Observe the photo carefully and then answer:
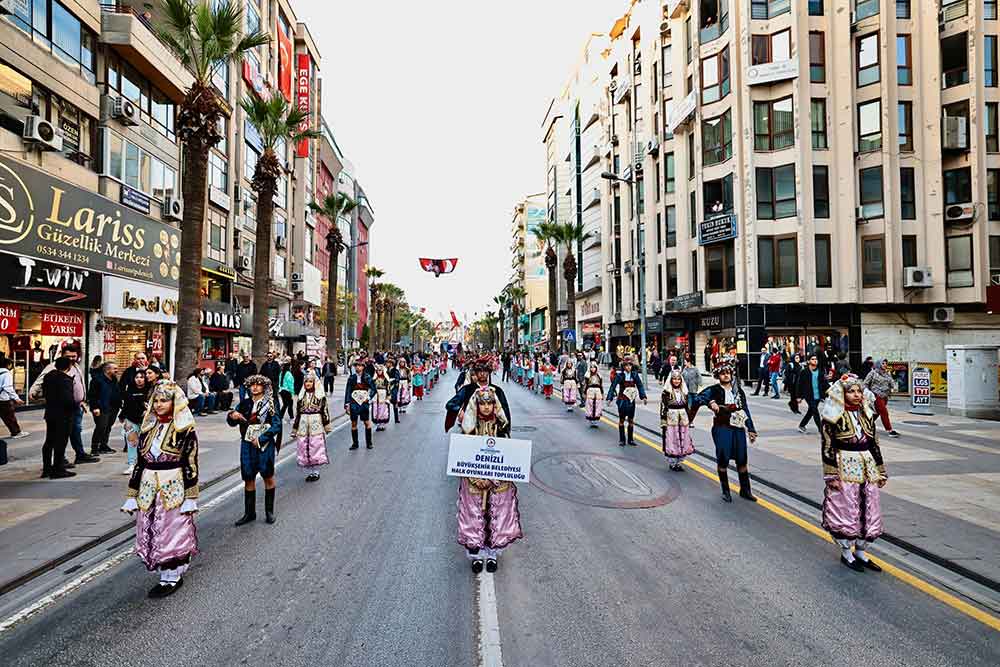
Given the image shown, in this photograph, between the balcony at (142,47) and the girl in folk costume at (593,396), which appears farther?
the balcony at (142,47)

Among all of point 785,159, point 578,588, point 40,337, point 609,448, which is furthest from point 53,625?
point 785,159

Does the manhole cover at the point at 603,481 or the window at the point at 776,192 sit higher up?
the window at the point at 776,192

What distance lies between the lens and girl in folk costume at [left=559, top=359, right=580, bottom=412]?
1939 cm

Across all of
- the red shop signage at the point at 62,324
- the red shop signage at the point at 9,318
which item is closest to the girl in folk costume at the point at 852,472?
the red shop signage at the point at 9,318

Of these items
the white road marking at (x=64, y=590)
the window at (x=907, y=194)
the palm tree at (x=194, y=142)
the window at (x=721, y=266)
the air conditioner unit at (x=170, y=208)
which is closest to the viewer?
the white road marking at (x=64, y=590)

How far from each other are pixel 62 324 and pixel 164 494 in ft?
61.6

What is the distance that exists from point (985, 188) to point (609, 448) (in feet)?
94.4

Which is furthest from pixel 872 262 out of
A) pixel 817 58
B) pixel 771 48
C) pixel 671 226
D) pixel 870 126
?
pixel 771 48

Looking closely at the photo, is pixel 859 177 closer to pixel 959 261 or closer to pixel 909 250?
pixel 909 250

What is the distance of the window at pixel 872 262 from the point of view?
28.9 metres

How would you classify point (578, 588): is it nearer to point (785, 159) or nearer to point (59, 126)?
point (59, 126)

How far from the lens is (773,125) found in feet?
97.0

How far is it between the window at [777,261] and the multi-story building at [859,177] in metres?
0.07

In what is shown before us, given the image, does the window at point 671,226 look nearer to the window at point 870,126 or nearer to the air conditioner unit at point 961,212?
the window at point 870,126
